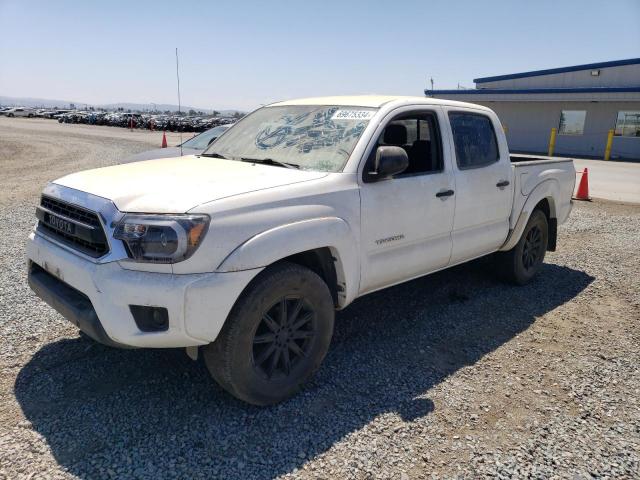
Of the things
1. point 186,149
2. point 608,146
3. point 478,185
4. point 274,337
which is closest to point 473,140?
point 478,185

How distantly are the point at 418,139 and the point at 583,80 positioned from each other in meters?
24.6

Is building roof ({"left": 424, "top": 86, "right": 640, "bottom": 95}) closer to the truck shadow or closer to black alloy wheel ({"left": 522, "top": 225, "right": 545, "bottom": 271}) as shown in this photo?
black alloy wheel ({"left": 522, "top": 225, "right": 545, "bottom": 271})

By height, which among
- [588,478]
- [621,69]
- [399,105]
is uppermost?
[621,69]

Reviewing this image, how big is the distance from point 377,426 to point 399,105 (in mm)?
2404

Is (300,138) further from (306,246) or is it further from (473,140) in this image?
(473,140)

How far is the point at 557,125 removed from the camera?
84.6ft

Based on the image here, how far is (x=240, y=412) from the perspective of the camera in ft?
10.7

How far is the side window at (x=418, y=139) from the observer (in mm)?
4328

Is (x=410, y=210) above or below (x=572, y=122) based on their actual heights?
below

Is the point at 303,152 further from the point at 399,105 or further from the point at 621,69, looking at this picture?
the point at 621,69

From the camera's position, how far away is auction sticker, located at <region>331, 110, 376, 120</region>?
393 centimetres

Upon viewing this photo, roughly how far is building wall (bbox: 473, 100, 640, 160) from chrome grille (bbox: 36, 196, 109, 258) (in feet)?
85.5

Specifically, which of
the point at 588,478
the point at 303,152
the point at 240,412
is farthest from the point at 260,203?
the point at 588,478

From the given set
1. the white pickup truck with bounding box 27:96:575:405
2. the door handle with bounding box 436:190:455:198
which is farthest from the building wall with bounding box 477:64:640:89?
the door handle with bounding box 436:190:455:198
